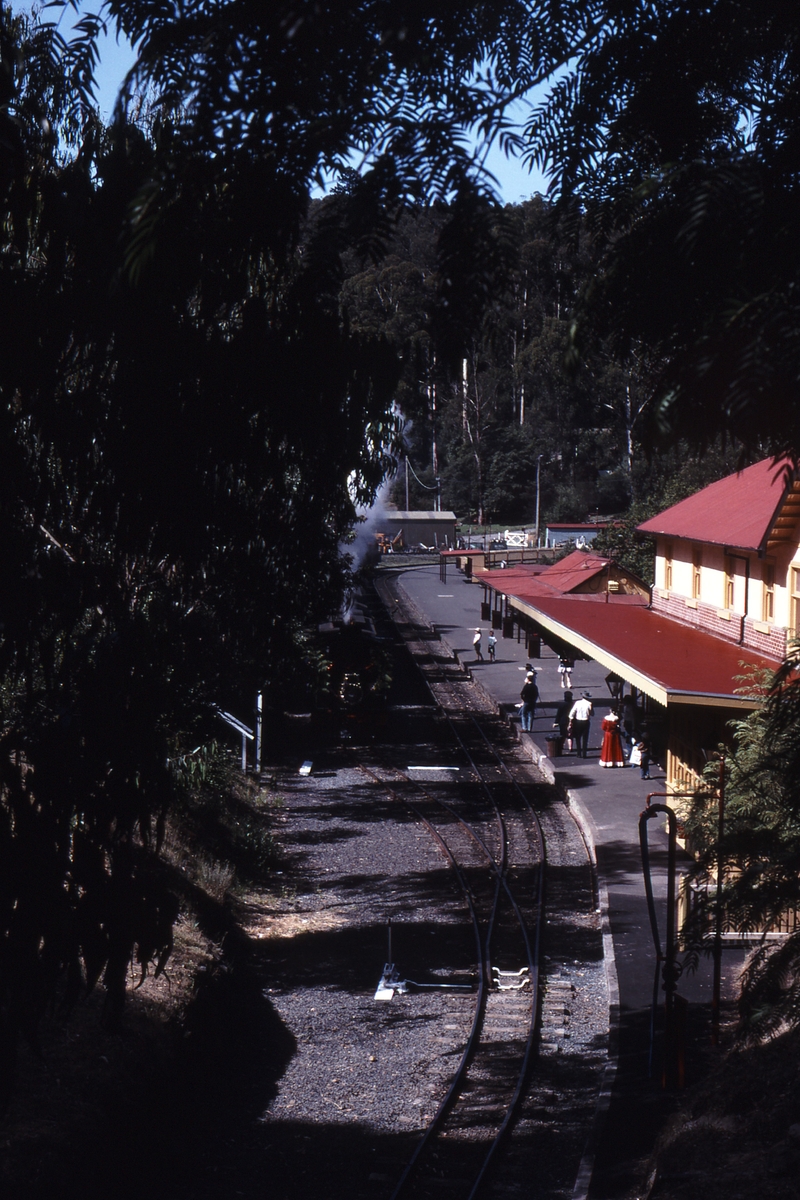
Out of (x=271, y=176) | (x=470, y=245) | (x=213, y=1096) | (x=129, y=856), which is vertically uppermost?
(x=271, y=176)

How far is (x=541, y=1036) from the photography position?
1066 centimetres

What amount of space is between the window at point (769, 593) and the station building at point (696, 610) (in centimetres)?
2

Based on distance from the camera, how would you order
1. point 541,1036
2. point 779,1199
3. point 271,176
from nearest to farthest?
point 271,176 → point 779,1199 → point 541,1036

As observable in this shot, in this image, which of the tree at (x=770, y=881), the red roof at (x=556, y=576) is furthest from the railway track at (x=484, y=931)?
the red roof at (x=556, y=576)

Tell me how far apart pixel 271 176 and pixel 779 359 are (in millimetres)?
2173

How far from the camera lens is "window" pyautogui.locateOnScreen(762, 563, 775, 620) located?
18125mm

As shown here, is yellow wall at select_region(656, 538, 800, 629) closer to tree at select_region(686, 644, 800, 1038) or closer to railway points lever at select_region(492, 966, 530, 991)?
railway points lever at select_region(492, 966, 530, 991)

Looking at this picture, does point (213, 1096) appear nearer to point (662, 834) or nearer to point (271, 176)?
point (271, 176)

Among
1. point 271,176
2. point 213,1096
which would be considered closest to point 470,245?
point 271,176

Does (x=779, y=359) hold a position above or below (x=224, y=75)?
below

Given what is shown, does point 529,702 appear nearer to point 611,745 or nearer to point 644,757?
point 611,745

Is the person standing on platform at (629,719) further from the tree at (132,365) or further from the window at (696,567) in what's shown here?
the tree at (132,365)

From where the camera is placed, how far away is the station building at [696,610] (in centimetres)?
1658

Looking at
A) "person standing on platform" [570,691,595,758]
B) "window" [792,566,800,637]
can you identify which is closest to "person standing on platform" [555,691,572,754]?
"person standing on platform" [570,691,595,758]
